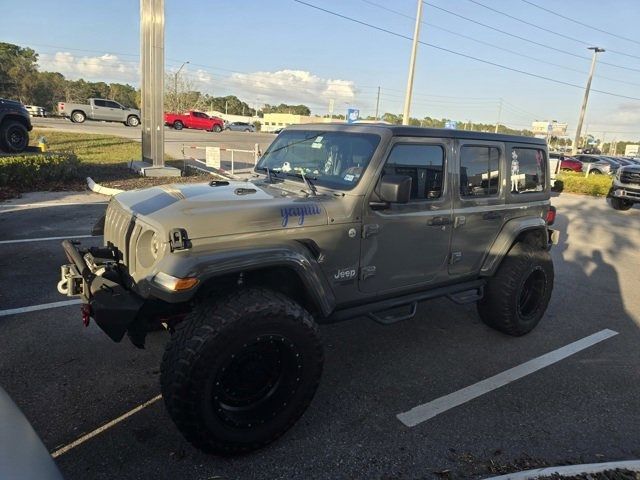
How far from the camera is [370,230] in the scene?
3.28m

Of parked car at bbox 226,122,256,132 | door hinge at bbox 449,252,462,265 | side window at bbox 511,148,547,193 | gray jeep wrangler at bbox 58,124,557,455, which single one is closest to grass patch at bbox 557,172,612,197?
side window at bbox 511,148,547,193

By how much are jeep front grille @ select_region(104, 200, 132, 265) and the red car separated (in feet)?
133

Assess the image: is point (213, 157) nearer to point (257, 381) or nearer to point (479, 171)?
point (479, 171)

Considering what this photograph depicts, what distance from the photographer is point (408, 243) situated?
11.6ft

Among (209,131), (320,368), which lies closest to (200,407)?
(320,368)

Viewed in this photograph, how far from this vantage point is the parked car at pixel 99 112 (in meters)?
34.7

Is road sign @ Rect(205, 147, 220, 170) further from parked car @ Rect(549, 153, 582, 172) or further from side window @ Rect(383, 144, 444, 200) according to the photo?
parked car @ Rect(549, 153, 582, 172)

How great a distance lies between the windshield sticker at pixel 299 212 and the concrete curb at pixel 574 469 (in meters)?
1.87

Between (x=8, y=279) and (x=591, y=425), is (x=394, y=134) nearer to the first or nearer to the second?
(x=591, y=425)

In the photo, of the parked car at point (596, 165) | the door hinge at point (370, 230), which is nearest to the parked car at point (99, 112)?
the parked car at point (596, 165)

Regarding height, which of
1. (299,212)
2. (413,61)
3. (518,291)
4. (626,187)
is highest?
(413,61)

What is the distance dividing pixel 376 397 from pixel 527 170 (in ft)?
9.32

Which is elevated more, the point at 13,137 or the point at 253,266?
the point at 253,266

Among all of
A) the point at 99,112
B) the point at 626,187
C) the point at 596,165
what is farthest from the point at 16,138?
the point at 596,165
